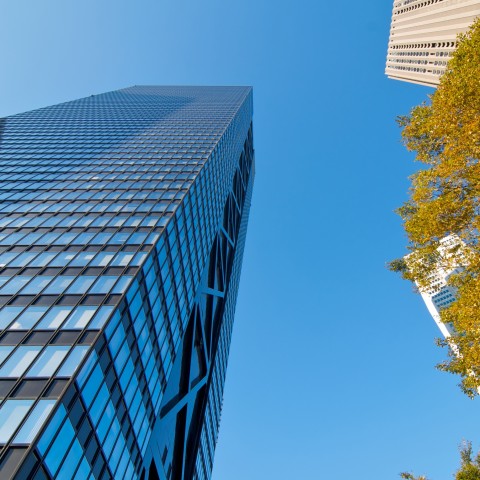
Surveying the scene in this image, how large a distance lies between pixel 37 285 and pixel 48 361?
345 inches

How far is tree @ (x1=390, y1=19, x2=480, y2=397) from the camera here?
1284 cm

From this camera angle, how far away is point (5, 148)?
208 ft

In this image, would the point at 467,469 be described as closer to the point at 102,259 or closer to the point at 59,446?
the point at 59,446

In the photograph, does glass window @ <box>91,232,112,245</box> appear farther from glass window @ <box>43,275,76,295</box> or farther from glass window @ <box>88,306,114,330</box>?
glass window @ <box>88,306,114,330</box>

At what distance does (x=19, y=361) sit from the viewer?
21156 mm

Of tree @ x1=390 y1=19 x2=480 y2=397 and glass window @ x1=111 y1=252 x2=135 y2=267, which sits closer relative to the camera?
tree @ x1=390 y1=19 x2=480 y2=397

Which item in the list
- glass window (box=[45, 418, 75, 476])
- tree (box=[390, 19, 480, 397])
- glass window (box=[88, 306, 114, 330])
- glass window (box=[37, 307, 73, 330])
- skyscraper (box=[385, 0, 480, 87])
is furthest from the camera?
skyscraper (box=[385, 0, 480, 87])

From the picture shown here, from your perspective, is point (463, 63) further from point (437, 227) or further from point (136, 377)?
point (136, 377)

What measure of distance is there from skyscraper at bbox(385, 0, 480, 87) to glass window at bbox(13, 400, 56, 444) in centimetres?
8653

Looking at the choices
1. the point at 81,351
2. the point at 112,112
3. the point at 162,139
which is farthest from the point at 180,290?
the point at 112,112

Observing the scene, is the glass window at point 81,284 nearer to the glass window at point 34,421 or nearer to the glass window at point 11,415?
the glass window at point 11,415

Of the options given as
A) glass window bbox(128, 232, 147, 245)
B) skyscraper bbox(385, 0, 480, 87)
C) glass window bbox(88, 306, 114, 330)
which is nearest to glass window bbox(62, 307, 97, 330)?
glass window bbox(88, 306, 114, 330)

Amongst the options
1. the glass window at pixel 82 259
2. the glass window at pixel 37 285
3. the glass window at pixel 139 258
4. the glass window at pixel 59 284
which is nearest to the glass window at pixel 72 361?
the glass window at pixel 59 284

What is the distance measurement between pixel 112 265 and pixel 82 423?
1287 centimetres
